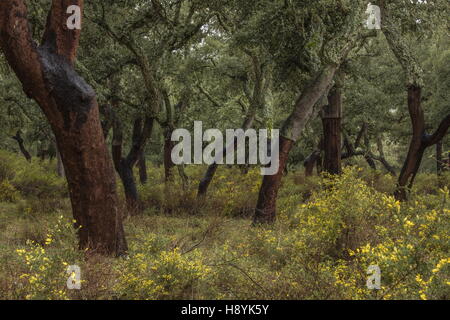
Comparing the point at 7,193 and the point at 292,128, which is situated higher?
the point at 292,128

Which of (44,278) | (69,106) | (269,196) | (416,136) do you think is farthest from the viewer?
(416,136)

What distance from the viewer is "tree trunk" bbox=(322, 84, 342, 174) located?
41.9 ft

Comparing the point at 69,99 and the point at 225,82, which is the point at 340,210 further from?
the point at 225,82

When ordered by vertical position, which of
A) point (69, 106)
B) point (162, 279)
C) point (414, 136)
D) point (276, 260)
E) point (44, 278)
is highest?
point (69, 106)

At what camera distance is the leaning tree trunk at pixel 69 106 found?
5.90 meters

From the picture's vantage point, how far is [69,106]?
621 cm

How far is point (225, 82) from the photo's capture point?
1811 cm

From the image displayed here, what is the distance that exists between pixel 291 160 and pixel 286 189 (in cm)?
1436

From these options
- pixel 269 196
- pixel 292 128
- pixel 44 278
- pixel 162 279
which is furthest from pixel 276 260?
pixel 292 128

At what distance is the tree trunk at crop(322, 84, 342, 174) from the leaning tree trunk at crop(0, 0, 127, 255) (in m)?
7.76

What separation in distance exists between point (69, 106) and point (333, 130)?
8.49m

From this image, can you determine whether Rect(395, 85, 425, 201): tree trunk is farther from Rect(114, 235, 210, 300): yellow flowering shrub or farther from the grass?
Rect(114, 235, 210, 300): yellow flowering shrub

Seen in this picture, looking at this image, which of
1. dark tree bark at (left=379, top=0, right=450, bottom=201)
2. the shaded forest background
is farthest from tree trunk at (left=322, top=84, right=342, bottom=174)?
dark tree bark at (left=379, top=0, right=450, bottom=201)

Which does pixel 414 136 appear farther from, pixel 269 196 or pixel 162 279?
pixel 162 279
